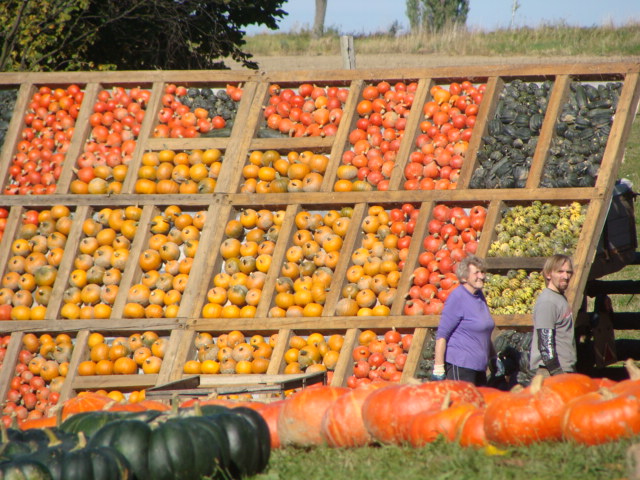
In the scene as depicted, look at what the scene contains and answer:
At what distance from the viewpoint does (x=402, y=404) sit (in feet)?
15.3

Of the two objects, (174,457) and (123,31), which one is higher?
(123,31)

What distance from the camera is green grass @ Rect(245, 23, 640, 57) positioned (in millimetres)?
27797

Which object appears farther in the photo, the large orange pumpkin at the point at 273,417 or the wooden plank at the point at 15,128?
the wooden plank at the point at 15,128

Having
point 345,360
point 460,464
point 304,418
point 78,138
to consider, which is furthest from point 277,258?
point 460,464

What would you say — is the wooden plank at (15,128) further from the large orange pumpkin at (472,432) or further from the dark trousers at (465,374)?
the large orange pumpkin at (472,432)

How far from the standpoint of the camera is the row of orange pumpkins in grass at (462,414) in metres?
4.15

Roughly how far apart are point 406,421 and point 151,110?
5761mm

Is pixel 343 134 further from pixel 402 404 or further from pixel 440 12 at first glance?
pixel 440 12

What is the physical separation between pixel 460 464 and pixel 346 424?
1004 mm

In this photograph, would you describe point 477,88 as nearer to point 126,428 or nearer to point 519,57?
point 126,428

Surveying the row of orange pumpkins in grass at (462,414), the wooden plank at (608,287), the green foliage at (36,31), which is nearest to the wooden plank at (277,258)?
the row of orange pumpkins in grass at (462,414)

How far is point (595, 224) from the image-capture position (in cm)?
758

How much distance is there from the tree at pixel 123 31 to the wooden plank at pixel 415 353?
25.1 ft

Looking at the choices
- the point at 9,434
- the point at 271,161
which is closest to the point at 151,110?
the point at 271,161
